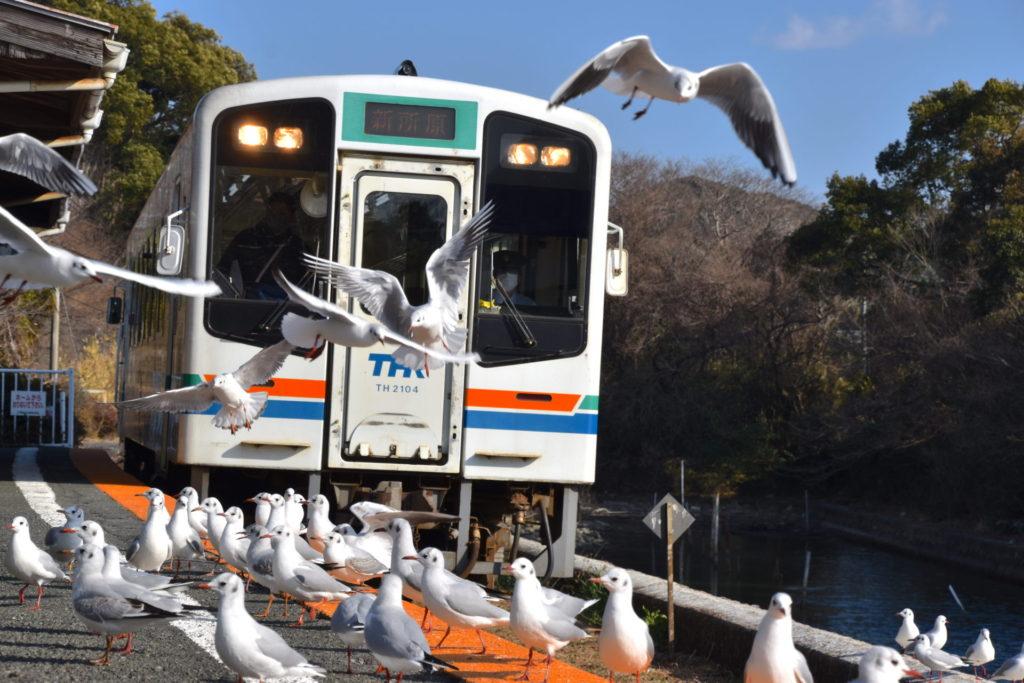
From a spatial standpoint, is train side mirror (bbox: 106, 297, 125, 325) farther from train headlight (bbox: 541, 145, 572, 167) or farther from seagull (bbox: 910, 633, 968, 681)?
seagull (bbox: 910, 633, 968, 681)

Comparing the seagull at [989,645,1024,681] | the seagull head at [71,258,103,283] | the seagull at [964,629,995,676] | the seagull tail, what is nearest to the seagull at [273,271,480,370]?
the seagull tail

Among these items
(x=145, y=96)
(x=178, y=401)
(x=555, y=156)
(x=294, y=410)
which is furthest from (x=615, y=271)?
(x=145, y=96)

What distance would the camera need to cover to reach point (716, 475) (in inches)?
1148

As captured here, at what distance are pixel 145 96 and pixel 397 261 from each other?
91.6 ft

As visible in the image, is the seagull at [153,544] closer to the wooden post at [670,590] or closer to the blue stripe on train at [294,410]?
the blue stripe on train at [294,410]

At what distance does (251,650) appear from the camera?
190 inches

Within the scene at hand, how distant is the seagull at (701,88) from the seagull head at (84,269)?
1.69 m

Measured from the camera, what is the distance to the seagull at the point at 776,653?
4.80 metres

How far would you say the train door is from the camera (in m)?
8.62

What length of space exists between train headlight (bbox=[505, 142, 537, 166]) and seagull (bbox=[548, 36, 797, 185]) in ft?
10.4

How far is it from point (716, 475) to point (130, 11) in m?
18.2

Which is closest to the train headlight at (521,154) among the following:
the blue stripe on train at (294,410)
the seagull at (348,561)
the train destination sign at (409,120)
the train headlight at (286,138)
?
the train destination sign at (409,120)

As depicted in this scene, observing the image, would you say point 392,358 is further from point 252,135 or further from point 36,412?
point 36,412

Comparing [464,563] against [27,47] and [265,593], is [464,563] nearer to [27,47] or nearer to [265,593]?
[265,593]
